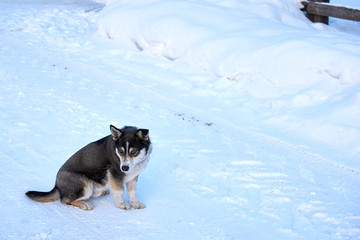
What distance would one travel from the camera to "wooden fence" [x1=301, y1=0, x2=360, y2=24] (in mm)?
9820

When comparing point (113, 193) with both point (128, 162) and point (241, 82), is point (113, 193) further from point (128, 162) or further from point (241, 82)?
point (241, 82)

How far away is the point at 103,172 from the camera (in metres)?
5.03

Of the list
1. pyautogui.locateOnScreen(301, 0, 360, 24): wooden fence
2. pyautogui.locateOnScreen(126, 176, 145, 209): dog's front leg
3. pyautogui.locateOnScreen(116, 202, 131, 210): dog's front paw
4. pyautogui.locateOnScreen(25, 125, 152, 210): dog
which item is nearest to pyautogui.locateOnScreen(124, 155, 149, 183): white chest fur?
pyautogui.locateOnScreen(25, 125, 152, 210): dog

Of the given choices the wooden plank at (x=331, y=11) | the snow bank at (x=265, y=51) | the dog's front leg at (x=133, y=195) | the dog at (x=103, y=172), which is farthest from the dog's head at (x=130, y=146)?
the wooden plank at (x=331, y=11)

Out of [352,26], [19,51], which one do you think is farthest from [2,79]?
[352,26]

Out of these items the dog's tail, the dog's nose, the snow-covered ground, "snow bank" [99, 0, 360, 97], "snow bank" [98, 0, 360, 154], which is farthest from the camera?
"snow bank" [99, 0, 360, 97]

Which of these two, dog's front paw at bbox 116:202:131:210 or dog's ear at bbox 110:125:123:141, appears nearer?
dog's ear at bbox 110:125:123:141

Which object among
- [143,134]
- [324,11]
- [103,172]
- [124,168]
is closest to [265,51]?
[324,11]

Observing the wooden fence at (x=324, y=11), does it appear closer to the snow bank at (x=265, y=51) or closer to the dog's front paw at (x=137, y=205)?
the snow bank at (x=265, y=51)

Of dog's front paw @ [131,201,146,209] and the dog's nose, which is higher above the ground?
the dog's nose

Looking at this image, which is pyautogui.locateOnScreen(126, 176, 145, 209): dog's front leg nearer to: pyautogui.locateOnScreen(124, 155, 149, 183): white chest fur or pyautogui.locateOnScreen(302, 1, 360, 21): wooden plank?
pyautogui.locateOnScreen(124, 155, 149, 183): white chest fur

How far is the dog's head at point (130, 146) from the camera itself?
15.5 feet

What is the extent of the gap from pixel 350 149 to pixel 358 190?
1.02 m

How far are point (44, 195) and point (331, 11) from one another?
783 cm
